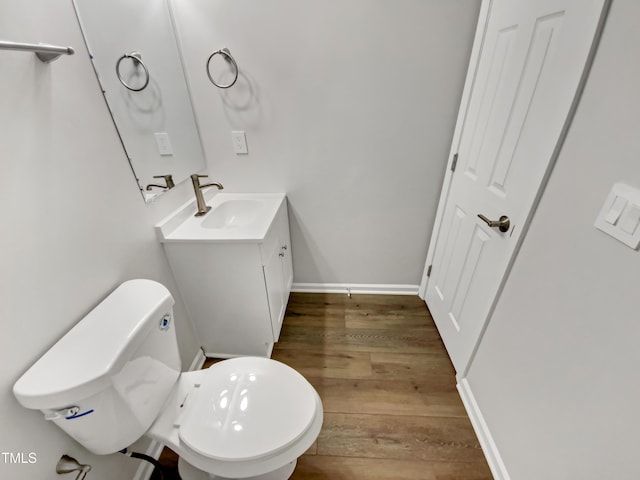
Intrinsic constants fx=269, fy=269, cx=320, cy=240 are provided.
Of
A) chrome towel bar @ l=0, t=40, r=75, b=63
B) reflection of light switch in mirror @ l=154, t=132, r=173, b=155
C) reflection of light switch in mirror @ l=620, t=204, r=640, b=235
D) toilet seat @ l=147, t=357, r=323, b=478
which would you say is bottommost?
toilet seat @ l=147, t=357, r=323, b=478

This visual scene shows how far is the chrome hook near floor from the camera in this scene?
30.5 inches

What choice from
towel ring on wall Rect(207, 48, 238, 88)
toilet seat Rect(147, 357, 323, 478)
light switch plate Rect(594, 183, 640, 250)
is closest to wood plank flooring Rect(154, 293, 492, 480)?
toilet seat Rect(147, 357, 323, 478)

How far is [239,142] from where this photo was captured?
162 cm

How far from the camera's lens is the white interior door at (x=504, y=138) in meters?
0.82

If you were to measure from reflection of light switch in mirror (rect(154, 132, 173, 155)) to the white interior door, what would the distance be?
1.53m

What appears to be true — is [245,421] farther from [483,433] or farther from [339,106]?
[339,106]

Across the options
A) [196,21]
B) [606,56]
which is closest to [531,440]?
[606,56]

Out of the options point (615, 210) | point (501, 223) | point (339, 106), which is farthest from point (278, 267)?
point (615, 210)

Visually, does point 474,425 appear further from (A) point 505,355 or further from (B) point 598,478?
(B) point 598,478

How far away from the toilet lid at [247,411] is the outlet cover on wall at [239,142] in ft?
3.89

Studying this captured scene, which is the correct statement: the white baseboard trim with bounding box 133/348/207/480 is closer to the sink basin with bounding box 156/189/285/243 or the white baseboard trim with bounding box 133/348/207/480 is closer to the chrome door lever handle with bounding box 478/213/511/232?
the sink basin with bounding box 156/189/285/243

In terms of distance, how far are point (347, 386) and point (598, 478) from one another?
99 centimetres

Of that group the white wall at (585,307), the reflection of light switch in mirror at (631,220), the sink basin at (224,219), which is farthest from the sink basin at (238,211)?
the reflection of light switch in mirror at (631,220)

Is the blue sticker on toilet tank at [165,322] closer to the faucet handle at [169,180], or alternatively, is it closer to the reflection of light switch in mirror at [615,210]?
the faucet handle at [169,180]
